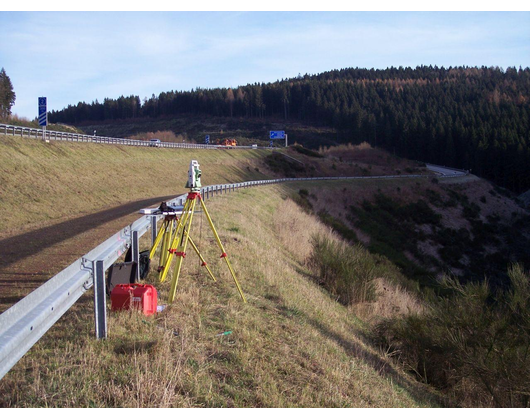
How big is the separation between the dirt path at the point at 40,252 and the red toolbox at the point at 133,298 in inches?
69.8

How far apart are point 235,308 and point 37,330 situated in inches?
132

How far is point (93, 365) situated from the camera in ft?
14.7

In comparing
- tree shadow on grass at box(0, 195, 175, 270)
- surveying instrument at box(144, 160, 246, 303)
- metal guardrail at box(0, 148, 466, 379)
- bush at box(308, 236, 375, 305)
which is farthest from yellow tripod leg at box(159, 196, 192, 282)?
bush at box(308, 236, 375, 305)

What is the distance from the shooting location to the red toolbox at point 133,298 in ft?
19.4

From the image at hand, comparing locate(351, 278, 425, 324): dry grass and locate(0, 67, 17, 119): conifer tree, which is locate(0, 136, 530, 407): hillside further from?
locate(0, 67, 17, 119): conifer tree

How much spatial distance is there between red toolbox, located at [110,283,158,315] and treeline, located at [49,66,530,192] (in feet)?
279

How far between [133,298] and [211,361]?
1435 millimetres

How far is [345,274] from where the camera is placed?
12.8 meters

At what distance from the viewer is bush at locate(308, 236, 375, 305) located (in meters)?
12.6

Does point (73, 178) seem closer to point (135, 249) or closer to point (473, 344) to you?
point (135, 249)

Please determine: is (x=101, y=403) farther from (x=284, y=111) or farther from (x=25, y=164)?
(x=284, y=111)

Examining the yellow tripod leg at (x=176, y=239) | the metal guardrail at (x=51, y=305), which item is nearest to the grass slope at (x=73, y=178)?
the yellow tripod leg at (x=176, y=239)

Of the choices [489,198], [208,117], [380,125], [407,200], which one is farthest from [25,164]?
[208,117]

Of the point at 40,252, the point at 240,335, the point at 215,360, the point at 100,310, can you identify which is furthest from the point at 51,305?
the point at 40,252
